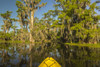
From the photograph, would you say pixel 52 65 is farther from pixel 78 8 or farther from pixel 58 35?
pixel 58 35

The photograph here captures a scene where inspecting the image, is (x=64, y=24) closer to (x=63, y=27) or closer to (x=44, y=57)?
(x=63, y=27)

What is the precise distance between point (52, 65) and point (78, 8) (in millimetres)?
30232

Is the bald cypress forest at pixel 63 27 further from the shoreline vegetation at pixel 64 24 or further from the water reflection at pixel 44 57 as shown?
the water reflection at pixel 44 57

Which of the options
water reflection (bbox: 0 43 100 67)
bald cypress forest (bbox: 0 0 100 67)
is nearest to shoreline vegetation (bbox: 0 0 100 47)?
bald cypress forest (bbox: 0 0 100 67)

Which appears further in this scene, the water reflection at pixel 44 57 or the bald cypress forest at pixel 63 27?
the bald cypress forest at pixel 63 27

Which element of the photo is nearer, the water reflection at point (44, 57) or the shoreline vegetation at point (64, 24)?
the water reflection at point (44, 57)

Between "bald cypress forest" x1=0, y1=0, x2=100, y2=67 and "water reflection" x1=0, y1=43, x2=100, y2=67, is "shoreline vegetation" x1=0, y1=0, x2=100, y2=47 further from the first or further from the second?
"water reflection" x1=0, y1=43, x2=100, y2=67

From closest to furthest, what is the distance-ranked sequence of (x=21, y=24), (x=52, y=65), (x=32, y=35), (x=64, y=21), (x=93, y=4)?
(x=52, y=65), (x=93, y=4), (x=64, y=21), (x=32, y=35), (x=21, y=24)

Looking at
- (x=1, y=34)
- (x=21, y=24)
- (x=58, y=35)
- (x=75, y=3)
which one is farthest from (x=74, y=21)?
(x=1, y=34)

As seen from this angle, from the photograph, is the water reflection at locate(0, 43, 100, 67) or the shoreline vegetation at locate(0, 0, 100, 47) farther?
the shoreline vegetation at locate(0, 0, 100, 47)

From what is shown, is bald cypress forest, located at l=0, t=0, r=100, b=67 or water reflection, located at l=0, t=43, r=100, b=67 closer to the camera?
water reflection, located at l=0, t=43, r=100, b=67

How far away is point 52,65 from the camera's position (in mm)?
3951

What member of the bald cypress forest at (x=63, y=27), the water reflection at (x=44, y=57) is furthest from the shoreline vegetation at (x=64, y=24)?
the water reflection at (x=44, y=57)

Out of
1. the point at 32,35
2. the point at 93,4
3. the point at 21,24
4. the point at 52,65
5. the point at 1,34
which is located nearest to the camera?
the point at 52,65
